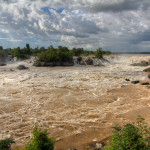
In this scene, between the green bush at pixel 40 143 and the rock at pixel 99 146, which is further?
the rock at pixel 99 146

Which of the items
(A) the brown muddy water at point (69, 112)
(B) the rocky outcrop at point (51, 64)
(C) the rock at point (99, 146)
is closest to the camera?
(C) the rock at point (99, 146)

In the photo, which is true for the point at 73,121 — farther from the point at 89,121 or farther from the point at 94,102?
the point at 94,102

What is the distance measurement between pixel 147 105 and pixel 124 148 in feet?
27.2

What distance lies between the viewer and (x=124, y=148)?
11.6 ft

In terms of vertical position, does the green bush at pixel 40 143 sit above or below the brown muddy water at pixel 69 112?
above

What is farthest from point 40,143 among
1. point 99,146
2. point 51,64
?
point 51,64

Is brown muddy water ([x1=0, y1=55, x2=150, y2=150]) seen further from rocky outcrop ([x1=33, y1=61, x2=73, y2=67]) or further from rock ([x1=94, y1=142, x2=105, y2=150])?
rocky outcrop ([x1=33, y1=61, x2=73, y2=67])

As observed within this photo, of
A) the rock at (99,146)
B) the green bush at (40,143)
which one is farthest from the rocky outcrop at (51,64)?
the green bush at (40,143)

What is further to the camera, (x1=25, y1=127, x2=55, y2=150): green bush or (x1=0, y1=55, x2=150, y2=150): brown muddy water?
(x1=0, y1=55, x2=150, y2=150): brown muddy water

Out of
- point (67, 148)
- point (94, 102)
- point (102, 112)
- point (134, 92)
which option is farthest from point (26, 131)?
point (134, 92)

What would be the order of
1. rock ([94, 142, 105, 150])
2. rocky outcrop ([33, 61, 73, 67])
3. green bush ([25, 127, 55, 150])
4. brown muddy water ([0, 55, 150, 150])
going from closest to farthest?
green bush ([25, 127, 55, 150]), rock ([94, 142, 105, 150]), brown muddy water ([0, 55, 150, 150]), rocky outcrop ([33, 61, 73, 67])

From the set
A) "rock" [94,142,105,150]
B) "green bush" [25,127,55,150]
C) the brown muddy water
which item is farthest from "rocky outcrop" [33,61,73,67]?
"green bush" [25,127,55,150]

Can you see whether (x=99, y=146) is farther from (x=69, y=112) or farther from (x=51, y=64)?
(x=51, y=64)

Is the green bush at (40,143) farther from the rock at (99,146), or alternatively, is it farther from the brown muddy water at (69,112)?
the rock at (99,146)
